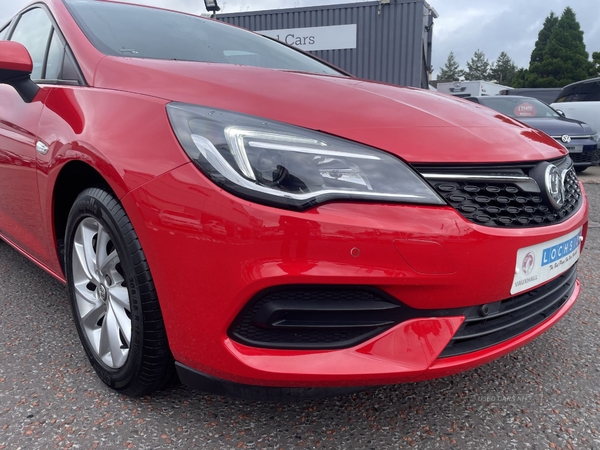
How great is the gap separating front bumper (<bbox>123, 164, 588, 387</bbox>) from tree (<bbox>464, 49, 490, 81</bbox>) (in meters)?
80.1

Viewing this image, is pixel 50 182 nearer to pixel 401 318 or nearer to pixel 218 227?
pixel 218 227

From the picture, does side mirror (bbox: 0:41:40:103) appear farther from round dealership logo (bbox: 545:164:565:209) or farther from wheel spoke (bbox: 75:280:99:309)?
round dealership logo (bbox: 545:164:565:209)

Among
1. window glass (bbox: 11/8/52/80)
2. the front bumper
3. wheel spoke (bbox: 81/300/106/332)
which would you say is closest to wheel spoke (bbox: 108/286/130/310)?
wheel spoke (bbox: 81/300/106/332)

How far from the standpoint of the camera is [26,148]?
1920 millimetres

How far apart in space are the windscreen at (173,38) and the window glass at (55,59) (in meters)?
0.12

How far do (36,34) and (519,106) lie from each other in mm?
7001

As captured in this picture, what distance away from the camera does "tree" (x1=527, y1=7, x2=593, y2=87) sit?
129ft

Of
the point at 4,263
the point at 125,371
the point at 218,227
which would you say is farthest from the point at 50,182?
the point at 4,263

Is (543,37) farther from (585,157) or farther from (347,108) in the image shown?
(347,108)

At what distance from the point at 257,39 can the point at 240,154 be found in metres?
1.53

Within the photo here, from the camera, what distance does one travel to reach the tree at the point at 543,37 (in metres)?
43.0

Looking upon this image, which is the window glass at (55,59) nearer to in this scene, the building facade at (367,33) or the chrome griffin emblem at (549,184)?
the chrome griffin emblem at (549,184)

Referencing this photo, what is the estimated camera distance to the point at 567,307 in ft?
5.71

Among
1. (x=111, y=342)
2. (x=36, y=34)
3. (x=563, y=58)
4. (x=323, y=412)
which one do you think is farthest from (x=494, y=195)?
(x=563, y=58)
